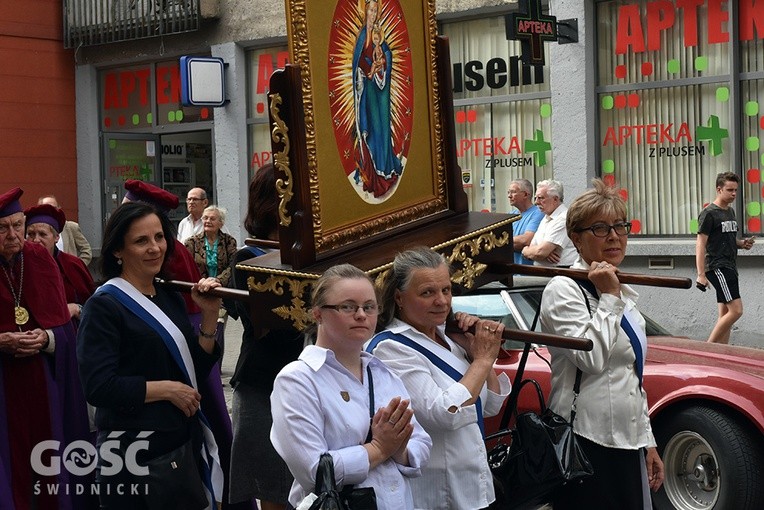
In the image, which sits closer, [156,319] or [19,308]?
[156,319]

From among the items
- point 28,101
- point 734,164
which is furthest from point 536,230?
point 28,101

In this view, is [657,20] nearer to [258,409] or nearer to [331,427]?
[258,409]

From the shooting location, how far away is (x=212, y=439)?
5.01m

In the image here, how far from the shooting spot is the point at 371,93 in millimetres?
4398

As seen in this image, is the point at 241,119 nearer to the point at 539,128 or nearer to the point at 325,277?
the point at 539,128

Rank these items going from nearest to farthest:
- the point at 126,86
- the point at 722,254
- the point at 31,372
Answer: the point at 31,372
the point at 722,254
the point at 126,86

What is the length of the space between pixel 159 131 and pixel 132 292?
570 inches

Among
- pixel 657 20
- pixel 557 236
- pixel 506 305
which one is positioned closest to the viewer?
pixel 506 305

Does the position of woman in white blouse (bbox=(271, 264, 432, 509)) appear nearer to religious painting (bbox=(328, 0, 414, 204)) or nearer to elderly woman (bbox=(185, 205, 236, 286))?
religious painting (bbox=(328, 0, 414, 204))

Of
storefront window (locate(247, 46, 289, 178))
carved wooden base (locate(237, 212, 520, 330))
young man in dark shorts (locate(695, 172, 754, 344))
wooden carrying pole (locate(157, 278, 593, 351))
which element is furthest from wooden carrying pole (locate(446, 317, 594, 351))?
storefront window (locate(247, 46, 289, 178))

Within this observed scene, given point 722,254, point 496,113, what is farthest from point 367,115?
point 496,113

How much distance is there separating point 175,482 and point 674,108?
1002 cm

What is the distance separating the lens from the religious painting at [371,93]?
13.9 feet

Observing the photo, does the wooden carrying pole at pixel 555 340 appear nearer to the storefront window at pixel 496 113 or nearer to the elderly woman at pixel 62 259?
the elderly woman at pixel 62 259
